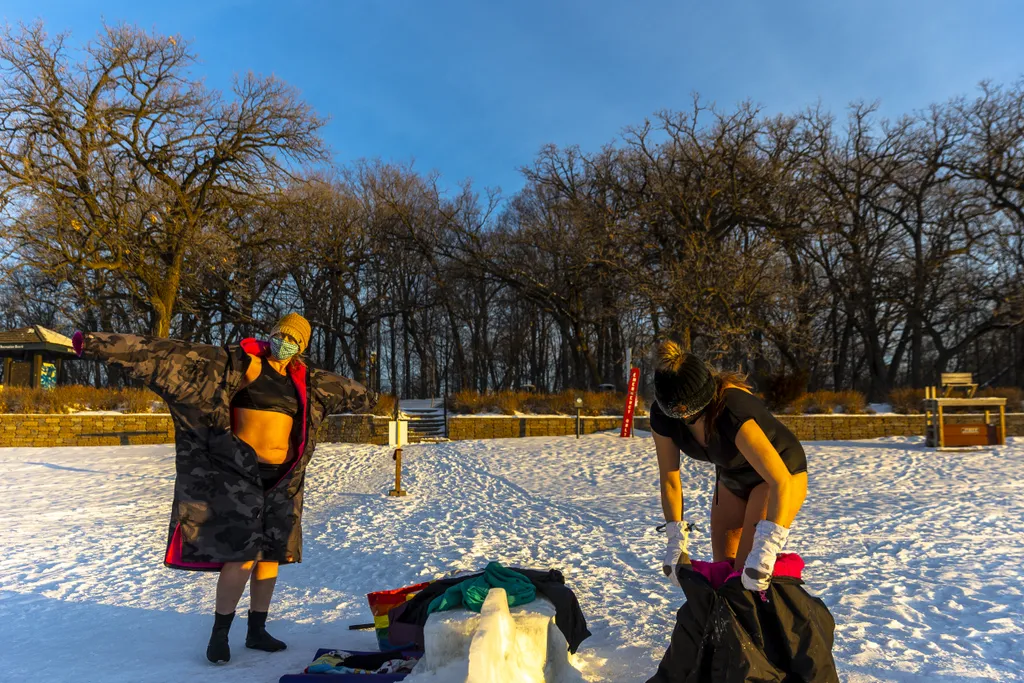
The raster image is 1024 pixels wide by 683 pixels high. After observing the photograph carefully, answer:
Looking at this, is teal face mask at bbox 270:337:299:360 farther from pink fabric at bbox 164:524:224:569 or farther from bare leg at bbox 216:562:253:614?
bare leg at bbox 216:562:253:614

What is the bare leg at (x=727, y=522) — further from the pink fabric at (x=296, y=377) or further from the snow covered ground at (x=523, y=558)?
the pink fabric at (x=296, y=377)

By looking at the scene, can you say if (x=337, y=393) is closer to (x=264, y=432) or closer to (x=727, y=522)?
(x=264, y=432)

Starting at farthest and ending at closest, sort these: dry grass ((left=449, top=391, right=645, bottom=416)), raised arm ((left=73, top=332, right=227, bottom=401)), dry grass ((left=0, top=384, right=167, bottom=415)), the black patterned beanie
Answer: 1. dry grass ((left=449, top=391, right=645, bottom=416))
2. dry grass ((left=0, top=384, right=167, bottom=415))
3. raised arm ((left=73, top=332, right=227, bottom=401))
4. the black patterned beanie

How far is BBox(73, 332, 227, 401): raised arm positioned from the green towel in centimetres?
174

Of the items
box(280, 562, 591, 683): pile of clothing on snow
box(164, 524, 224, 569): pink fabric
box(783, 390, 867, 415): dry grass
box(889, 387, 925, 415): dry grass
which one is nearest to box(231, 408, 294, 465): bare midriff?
box(164, 524, 224, 569): pink fabric

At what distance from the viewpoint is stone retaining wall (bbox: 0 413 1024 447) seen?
16.2 meters

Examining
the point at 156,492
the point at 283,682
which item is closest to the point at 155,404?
the point at 156,492

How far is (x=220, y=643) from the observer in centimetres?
350

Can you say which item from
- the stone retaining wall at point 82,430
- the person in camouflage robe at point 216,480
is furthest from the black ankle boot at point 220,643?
the stone retaining wall at point 82,430

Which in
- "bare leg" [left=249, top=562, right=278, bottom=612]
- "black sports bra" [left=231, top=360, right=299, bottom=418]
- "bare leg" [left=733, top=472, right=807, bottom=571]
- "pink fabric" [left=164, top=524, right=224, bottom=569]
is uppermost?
"black sports bra" [left=231, top=360, right=299, bottom=418]

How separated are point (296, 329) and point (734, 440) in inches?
98.3

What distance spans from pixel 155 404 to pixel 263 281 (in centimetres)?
1589

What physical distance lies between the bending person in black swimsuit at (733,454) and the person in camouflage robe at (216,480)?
2.18 metres

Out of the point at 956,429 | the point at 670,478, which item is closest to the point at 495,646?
the point at 670,478
